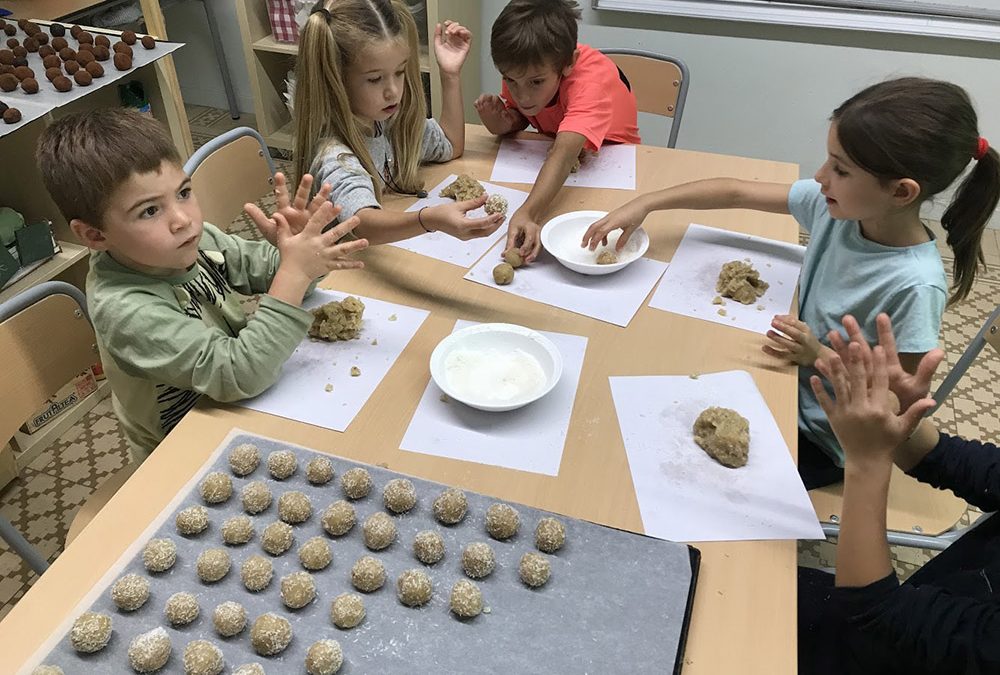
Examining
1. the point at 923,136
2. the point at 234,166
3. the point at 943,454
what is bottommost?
the point at 943,454

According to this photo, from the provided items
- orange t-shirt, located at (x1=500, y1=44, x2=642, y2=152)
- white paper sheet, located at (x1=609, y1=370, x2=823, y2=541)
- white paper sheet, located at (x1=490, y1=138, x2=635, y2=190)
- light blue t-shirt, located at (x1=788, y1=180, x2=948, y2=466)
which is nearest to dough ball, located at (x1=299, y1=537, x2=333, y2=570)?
white paper sheet, located at (x1=609, y1=370, x2=823, y2=541)

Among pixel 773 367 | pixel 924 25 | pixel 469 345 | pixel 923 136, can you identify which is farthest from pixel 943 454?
pixel 924 25

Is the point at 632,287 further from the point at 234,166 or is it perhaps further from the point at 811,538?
the point at 234,166

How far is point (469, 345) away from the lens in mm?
1353

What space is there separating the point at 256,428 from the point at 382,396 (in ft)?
0.74

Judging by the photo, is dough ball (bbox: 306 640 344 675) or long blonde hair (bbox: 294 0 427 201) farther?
long blonde hair (bbox: 294 0 427 201)

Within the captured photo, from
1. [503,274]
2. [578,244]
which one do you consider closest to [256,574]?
[503,274]

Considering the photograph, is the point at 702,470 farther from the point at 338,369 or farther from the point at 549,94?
the point at 549,94

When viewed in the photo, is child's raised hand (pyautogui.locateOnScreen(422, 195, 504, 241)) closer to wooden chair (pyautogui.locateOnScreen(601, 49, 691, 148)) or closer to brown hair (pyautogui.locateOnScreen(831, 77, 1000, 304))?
brown hair (pyautogui.locateOnScreen(831, 77, 1000, 304))

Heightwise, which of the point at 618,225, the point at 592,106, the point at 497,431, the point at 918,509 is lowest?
the point at 918,509

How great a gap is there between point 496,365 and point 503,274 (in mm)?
287

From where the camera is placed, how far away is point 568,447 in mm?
1149

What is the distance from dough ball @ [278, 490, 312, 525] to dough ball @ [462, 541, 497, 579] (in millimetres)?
253

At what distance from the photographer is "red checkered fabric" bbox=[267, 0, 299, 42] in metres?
3.44
